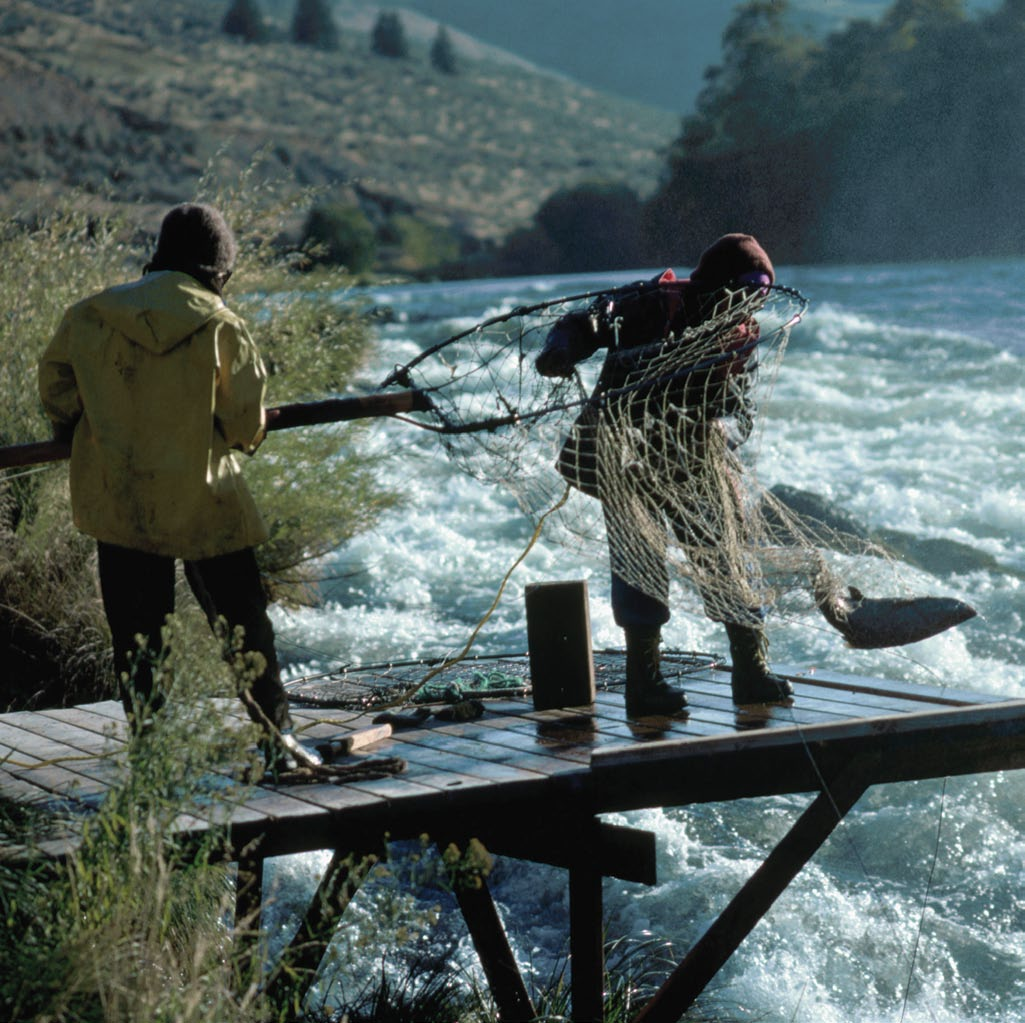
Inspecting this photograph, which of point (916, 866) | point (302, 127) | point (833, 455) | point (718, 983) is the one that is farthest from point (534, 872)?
point (302, 127)

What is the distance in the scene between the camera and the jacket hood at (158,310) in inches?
130

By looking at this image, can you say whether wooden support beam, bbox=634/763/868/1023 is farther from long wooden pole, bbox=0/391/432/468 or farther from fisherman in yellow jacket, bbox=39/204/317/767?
long wooden pole, bbox=0/391/432/468

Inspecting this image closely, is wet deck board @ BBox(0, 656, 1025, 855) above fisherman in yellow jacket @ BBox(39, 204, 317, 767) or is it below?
below

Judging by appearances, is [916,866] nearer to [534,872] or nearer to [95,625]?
[534,872]

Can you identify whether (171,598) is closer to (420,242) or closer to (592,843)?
(592,843)

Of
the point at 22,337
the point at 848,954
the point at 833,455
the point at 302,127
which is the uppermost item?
the point at 302,127

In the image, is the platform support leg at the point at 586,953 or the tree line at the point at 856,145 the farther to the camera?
the tree line at the point at 856,145

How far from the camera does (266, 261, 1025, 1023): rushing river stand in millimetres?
5195

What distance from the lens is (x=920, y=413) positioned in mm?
16141

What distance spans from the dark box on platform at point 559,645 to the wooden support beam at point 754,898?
829 mm

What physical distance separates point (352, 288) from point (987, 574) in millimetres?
5056

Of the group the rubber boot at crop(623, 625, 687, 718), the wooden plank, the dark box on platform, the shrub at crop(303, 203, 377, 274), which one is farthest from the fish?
the shrub at crop(303, 203, 377, 274)

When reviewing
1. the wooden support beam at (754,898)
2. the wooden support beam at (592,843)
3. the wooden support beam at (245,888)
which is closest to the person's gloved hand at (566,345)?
the wooden support beam at (592,843)

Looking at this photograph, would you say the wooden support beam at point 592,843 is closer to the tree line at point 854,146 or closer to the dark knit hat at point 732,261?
the dark knit hat at point 732,261
